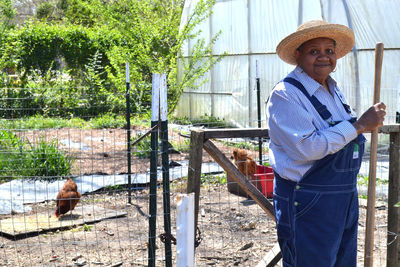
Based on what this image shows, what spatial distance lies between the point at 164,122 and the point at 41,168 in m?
4.76

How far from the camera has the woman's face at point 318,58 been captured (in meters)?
2.99

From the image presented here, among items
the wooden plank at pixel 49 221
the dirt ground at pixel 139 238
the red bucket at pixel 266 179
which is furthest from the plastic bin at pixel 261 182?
the wooden plank at pixel 49 221

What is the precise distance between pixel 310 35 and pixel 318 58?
143 mm

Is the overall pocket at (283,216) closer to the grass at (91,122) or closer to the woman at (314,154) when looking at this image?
the woman at (314,154)

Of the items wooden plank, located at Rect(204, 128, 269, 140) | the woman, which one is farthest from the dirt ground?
the woman

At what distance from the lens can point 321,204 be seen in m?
2.86

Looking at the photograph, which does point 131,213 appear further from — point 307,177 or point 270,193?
point 307,177

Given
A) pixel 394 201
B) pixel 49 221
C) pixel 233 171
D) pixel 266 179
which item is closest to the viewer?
pixel 233 171

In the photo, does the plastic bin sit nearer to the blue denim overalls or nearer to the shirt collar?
the blue denim overalls

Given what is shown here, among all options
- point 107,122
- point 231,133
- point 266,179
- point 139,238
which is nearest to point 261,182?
point 266,179

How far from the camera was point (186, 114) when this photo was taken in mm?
15906

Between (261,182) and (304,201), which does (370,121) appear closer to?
(304,201)

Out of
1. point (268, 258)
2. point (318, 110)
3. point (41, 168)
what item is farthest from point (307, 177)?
point (41, 168)

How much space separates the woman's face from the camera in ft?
9.80
